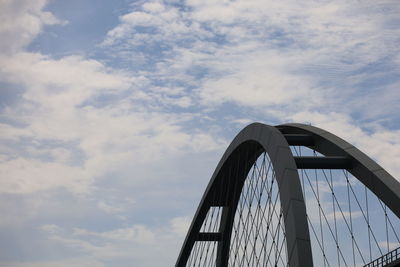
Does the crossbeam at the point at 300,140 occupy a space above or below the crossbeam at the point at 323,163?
above

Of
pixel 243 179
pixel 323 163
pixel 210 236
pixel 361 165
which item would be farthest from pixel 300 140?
pixel 210 236

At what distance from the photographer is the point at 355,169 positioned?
23312 millimetres

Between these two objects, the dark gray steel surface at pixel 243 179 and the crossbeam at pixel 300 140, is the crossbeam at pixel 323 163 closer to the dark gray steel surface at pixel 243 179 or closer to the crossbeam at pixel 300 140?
the dark gray steel surface at pixel 243 179

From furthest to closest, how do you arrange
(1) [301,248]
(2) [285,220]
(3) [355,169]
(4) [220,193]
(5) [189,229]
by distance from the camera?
(5) [189,229] → (4) [220,193] → (3) [355,169] → (2) [285,220] → (1) [301,248]

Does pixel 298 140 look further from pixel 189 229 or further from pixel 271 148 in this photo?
pixel 189 229

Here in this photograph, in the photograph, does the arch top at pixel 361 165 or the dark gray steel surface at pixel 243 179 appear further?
the arch top at pixel 361 165

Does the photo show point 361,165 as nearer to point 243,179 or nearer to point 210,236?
point 243,179

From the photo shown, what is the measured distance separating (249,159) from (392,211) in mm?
10211

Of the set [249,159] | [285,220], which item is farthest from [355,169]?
[249,159]

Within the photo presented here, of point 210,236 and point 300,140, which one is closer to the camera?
point 300,140

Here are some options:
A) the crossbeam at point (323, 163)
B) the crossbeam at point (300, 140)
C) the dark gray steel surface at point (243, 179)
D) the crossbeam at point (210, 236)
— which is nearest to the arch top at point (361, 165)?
the crossbeam at point (300, 140)

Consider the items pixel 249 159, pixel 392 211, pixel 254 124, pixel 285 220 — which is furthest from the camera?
pixel 249 159

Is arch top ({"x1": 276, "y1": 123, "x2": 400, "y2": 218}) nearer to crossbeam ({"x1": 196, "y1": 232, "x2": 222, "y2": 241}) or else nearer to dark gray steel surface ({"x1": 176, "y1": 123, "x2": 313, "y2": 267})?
dark gray steel surface ({"x1": 176, "y1": 123, "x2": 313, "y2": 267})

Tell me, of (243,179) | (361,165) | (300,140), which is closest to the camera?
(361,165)
